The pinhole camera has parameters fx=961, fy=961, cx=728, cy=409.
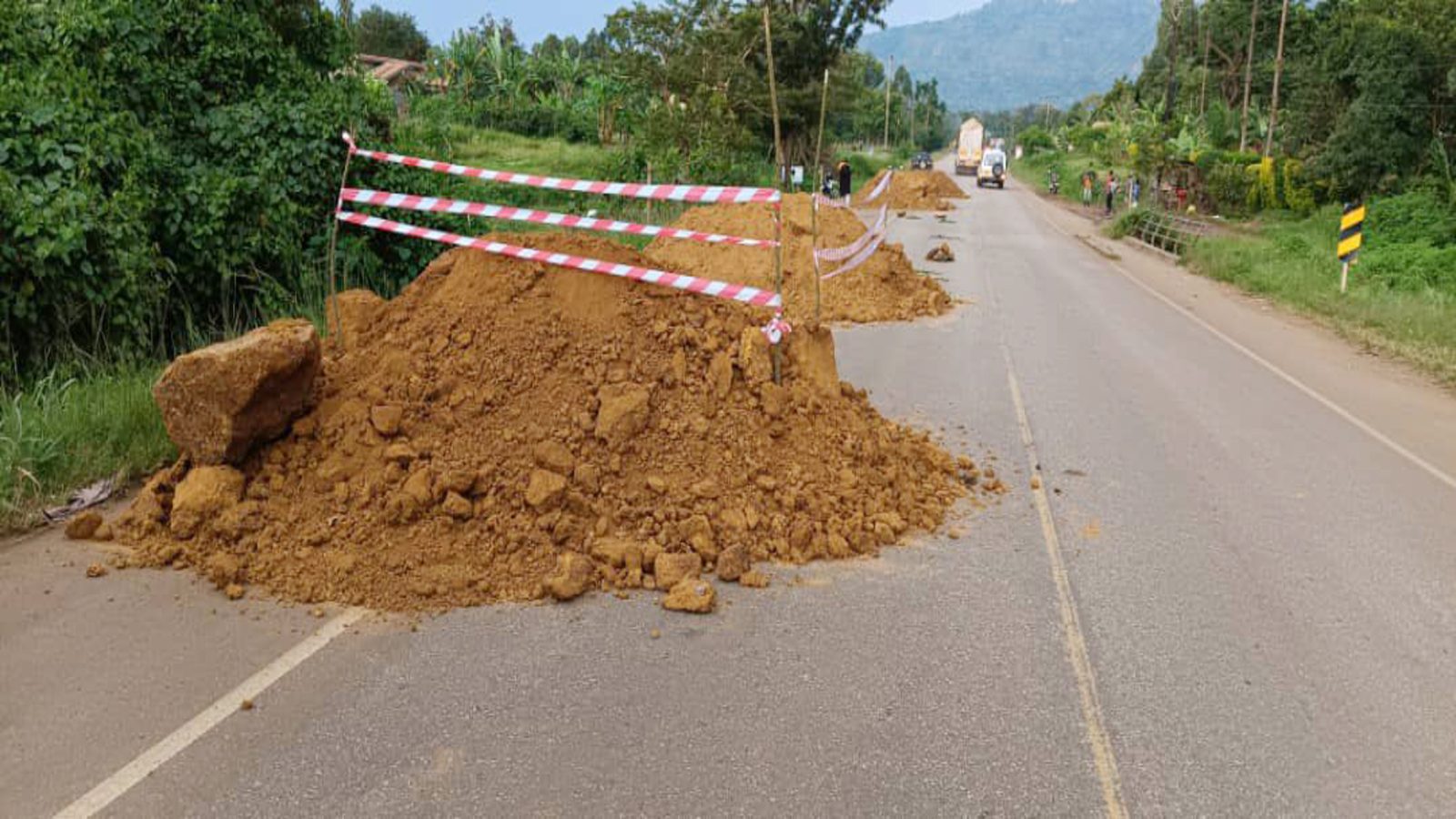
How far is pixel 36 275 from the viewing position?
7117 millimetres

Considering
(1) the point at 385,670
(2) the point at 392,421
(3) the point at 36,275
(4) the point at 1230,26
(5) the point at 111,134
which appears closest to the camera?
(1) the point at 385,670

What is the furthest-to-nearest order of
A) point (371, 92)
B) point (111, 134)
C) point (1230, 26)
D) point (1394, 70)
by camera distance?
point (1230, 26) < point (1394, 70) < point (371, 92) < point (111, 134)

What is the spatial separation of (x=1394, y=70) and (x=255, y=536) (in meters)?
30.2

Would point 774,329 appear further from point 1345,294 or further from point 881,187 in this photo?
point 1345,294

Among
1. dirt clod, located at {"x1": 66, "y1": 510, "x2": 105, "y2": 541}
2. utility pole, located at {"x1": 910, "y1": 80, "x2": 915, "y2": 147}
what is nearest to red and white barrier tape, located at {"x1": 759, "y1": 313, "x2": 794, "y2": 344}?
dirt clod, located at {"x1": 66, "y1": 510, "x2": 105, "y2": 541}

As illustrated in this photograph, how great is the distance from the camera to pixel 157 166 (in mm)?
8586

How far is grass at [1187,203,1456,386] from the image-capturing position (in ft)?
41.2

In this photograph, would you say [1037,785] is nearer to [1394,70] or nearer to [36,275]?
[36,275]

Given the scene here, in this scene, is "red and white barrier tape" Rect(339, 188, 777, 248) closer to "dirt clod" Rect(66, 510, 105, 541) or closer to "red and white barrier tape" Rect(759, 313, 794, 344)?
"red and white barrier tape" Rect(759, 313, 794, 344)

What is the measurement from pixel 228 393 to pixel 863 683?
3.92 metres

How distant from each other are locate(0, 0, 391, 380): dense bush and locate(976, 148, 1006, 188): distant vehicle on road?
54151 millimetres

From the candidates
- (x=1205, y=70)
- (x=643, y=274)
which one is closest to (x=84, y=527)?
(x=643, y=274)

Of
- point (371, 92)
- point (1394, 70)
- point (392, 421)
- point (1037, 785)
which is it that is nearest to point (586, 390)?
point (392, 421)

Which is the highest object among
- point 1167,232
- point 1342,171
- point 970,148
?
point 970,148
